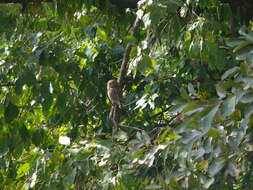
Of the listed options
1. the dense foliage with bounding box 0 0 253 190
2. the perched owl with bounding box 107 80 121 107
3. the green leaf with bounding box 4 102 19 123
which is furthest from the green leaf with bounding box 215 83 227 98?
the perched owl with bounding box 107 80 121 107

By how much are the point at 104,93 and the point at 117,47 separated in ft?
1.10

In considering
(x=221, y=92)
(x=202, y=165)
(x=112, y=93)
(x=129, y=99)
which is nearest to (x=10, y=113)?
(x=112, y=93)

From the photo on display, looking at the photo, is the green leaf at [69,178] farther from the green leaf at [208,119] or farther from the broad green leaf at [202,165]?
the green leaf at [208,119]

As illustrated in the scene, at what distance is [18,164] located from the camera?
3.29 meters

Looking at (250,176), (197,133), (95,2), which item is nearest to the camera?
(197,133)

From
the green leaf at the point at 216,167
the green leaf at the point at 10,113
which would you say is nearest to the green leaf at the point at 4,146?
the green leaf at the point at 10,113

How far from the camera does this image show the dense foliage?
6.64 ft

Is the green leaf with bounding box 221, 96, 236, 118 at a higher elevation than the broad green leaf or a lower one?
higher

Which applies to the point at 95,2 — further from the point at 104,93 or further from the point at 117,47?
the point at 104,93

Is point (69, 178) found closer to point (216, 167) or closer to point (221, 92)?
point (216, 167)

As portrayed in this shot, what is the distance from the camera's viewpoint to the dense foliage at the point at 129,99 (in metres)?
2.02

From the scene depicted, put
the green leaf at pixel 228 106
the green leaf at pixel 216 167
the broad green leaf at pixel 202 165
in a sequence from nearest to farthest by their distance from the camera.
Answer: the green leaf at pixel 228 106
the green leaf at pixel 216 167
the broad green leaf at pixel 202 165

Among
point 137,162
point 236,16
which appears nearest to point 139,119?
Answer: point 236,16

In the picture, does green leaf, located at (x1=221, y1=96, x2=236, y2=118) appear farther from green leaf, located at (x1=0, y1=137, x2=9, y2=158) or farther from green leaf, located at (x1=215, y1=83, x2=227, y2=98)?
green leaf, located at (x1=0, y1=137, x2=9, y2=158)
